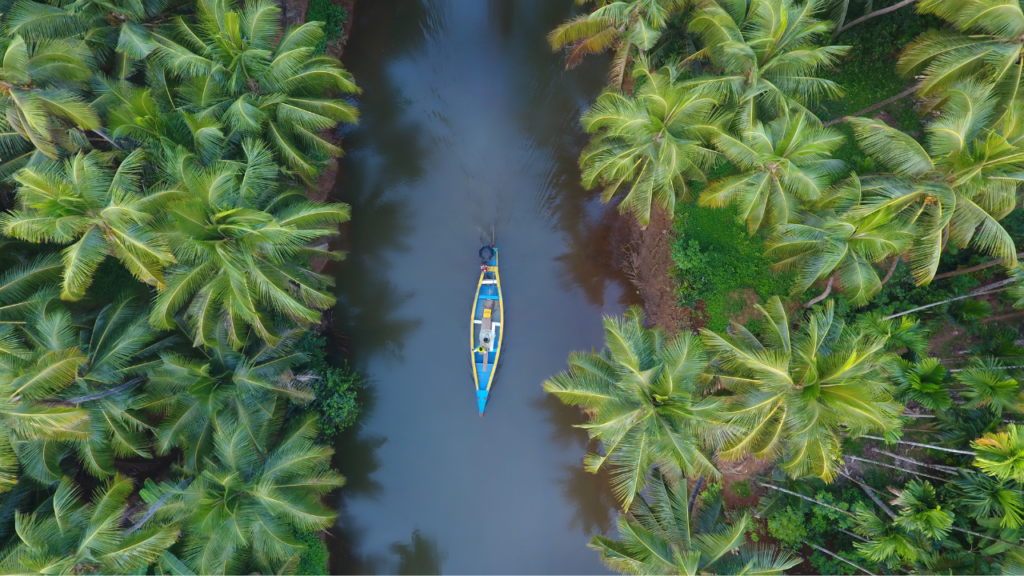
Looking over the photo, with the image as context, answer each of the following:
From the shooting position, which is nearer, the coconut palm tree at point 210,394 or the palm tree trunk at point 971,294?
the coconut palm tree at point 210,394

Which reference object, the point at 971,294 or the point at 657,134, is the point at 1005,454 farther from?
the point at 657,134

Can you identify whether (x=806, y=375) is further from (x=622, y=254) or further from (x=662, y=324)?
(x=622, y=254)

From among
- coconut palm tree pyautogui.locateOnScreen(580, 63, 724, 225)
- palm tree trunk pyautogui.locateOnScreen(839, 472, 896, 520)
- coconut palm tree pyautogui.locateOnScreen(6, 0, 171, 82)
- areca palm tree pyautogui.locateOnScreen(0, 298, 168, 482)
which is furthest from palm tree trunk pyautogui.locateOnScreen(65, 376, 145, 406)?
palm tree trunk pyautogui.locateOnScreen(839, 472, 896, 520)

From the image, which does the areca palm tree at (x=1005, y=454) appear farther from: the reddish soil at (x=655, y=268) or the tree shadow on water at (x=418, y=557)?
the tree shadow on water at (x=418, y=557)

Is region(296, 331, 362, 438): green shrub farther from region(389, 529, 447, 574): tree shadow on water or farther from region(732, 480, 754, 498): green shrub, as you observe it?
region(732, 480, 754, 498): green shrub

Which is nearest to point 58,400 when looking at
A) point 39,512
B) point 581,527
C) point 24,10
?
point 39,512

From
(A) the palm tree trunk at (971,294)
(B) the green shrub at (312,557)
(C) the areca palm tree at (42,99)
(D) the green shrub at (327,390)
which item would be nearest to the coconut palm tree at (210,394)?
(D) the green shrub at (327,390)
